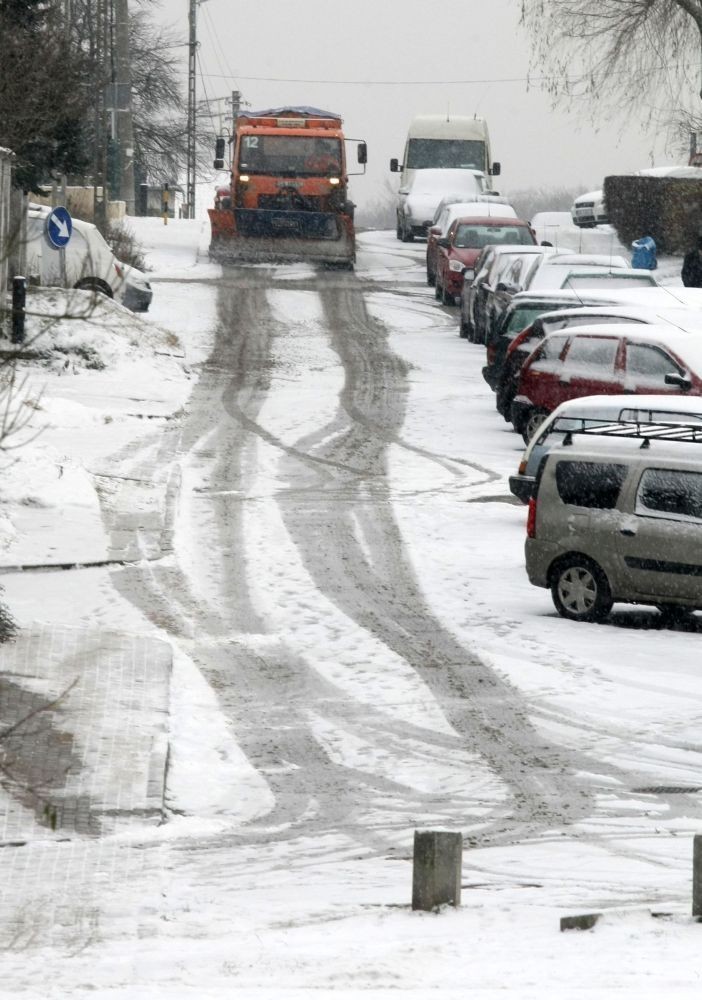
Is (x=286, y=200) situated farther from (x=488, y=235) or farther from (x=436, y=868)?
(x=436, y=868)

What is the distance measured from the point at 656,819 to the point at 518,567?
6194mm

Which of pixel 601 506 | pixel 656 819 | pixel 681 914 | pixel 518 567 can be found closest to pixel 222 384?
pixel 518 567

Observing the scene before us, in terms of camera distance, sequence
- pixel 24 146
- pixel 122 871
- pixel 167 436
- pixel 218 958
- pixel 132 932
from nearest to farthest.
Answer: pixel 218 958 < pixel 132 932 < pixel 122 871 < pixel 167 436 < pixel 24 146

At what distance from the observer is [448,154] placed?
150 ft

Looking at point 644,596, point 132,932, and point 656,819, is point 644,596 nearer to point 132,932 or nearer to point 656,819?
point 656,819

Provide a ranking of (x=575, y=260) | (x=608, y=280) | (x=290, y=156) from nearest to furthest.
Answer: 1. (x=608, y=280)
2. (x=575, y=260)
3. (x=290, y=156)

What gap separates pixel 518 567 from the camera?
15.1m

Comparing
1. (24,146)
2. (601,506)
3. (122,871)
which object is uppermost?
(24,146)

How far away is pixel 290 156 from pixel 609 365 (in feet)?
62.3

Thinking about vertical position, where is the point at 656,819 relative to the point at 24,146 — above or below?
below

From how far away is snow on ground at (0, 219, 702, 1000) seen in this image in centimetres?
645

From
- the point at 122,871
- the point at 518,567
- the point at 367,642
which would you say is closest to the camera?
the point at 122,871

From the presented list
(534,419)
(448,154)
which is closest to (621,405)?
(534,419)

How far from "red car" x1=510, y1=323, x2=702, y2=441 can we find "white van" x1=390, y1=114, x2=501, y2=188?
2703 centimetres
